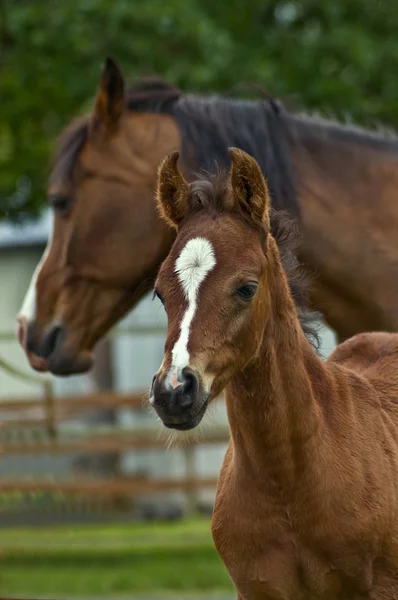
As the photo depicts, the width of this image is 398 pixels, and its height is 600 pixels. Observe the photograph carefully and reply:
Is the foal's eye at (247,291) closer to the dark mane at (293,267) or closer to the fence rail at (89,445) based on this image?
the dark mane at (293,267)

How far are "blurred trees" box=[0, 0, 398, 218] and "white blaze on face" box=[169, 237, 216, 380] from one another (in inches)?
213

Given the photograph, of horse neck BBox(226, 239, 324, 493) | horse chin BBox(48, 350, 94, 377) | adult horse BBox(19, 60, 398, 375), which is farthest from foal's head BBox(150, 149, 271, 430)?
horse chin BBox(48, 350, 94, 377)

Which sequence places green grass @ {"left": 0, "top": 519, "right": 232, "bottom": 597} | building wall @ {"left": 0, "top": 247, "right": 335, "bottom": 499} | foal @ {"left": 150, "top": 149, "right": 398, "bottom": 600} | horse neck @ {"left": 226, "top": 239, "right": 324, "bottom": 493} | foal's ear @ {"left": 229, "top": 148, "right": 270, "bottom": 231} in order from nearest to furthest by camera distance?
foal @ {"left": 150, "top": 149, "right": 398, "bottom": 600} < foal's ear @ {"left": 229, "top": 148, "right": 270, "bottom": 231} < horse neck @ {"left": 226, "top": 239, "right": 324, "bottom": 493} < green grass @ {"left": 0, "top": 519, "right": 232, "bottom": 597} < building wall @ {"left": 0, "top": 247, "right": 335, "bottom": 499}

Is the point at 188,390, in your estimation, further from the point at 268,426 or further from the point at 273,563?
the point at 273,563

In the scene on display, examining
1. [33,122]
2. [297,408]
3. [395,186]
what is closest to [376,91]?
[33,122]

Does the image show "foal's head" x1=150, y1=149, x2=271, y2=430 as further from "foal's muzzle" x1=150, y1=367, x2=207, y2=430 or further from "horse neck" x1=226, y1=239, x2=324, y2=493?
"horse neck" x1=226, y1=239, x2=324, y2=493

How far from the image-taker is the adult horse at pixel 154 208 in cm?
495

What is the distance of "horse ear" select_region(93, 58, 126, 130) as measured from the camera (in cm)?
507

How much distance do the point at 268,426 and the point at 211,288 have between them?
55cm

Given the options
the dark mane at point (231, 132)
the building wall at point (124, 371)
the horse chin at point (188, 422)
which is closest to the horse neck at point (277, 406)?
the horse chin at point (188, 422)

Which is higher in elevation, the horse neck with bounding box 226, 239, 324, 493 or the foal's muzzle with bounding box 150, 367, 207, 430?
the foal's muzzle with bounding box 150, 367, 207, 430

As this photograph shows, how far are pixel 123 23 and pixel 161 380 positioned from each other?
6.80 m

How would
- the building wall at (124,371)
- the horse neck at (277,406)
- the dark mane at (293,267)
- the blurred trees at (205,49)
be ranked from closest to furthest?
the horse neck at (277,406) < the dark mane at (293,267) < the blurred trees at (205,49) < the building wall at (124,371)

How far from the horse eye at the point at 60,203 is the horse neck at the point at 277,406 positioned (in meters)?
1.64
